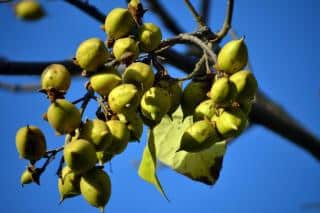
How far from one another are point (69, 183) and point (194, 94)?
281 mm

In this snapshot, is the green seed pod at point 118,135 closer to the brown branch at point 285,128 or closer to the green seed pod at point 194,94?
the green seed pod at point 194,94

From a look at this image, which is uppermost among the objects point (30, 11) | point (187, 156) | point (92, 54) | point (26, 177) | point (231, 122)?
point (30, 11)

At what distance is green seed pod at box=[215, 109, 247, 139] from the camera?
1039 mm

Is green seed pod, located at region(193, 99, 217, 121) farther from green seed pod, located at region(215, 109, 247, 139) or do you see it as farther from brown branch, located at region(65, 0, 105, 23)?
brown branch, located at region(65, 0, 105, 23)

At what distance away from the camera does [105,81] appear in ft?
3.47

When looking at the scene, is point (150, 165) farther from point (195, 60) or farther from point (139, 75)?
point (195, 60)

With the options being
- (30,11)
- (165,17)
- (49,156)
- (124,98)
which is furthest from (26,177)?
(30,11)

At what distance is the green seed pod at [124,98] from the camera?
1.01 meters

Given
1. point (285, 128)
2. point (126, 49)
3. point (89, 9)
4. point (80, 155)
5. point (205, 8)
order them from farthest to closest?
point (205, 8) < point (285, 128) < point (89, 9) < point (126, 49) < point (80, 155)

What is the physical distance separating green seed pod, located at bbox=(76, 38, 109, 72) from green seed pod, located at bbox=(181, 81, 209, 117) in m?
0.17

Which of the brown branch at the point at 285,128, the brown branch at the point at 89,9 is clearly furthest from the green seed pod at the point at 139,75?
the brown branch at the point at 285,128

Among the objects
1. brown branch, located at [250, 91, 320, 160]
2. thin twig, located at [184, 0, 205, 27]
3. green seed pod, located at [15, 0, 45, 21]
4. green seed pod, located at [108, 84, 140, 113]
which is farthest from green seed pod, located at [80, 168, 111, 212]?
green seed pod, located at [15, 0, 45, 21]

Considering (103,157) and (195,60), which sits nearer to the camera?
(103,157)

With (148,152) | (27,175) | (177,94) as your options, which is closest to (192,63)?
(148,152)
